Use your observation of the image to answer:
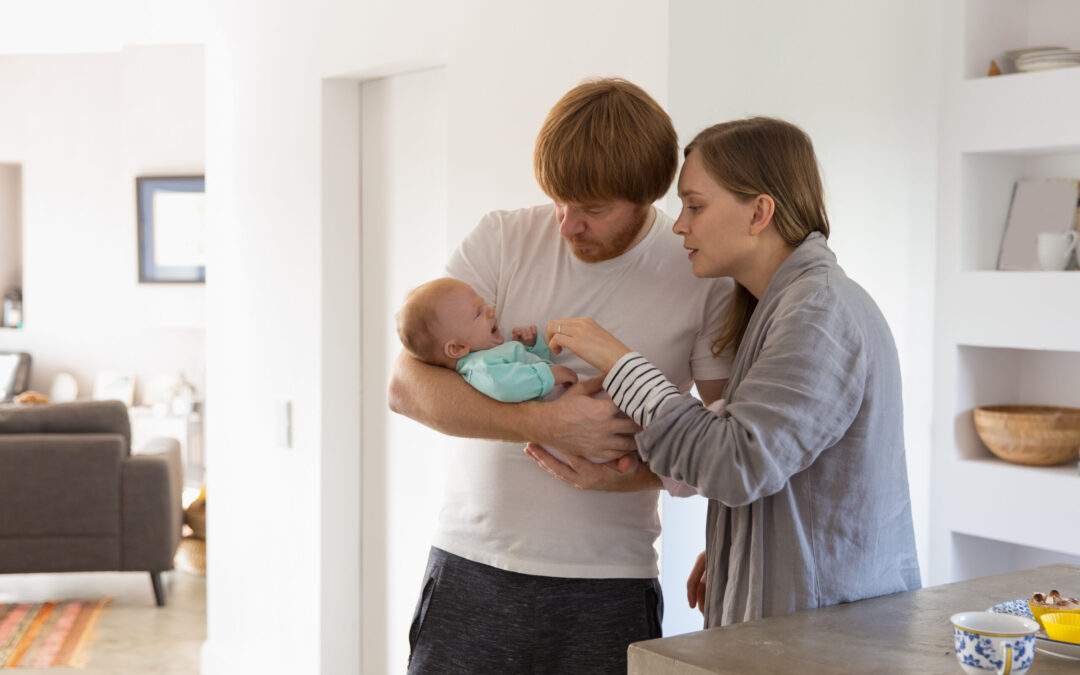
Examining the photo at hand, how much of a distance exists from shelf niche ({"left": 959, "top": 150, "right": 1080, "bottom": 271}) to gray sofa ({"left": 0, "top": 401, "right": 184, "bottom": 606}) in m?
3.52

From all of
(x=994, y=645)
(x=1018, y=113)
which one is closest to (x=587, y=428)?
(x=994, y=645)

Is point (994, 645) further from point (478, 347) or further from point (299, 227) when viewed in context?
point (299, 227)

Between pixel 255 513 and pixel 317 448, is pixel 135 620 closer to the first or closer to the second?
pixel 255 513

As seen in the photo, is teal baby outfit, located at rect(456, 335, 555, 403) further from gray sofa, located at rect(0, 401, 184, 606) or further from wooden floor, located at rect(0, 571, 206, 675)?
gray sofa, located at rect(0, 401, 184, 606)

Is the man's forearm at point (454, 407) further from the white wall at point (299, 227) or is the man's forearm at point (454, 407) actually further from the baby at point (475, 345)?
the white wall at point (299, 227)

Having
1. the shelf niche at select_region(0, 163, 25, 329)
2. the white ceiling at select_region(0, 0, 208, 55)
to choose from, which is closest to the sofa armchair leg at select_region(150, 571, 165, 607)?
the white ceiling at select_region(0, 0, 208, 55)

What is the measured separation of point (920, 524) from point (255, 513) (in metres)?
2.26

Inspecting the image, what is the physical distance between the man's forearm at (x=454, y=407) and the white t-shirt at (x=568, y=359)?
0.13 m

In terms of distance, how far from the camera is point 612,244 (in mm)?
1722

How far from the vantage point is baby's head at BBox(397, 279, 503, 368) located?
1693mm

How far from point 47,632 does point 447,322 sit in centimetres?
363

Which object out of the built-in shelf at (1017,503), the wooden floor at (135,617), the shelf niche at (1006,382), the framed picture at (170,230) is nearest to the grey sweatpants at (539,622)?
the built-in shelf at (1017,503)

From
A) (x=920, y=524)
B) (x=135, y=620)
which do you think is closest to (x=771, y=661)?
(x=920, y=524)

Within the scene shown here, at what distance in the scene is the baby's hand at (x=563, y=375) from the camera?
168 centimetres
